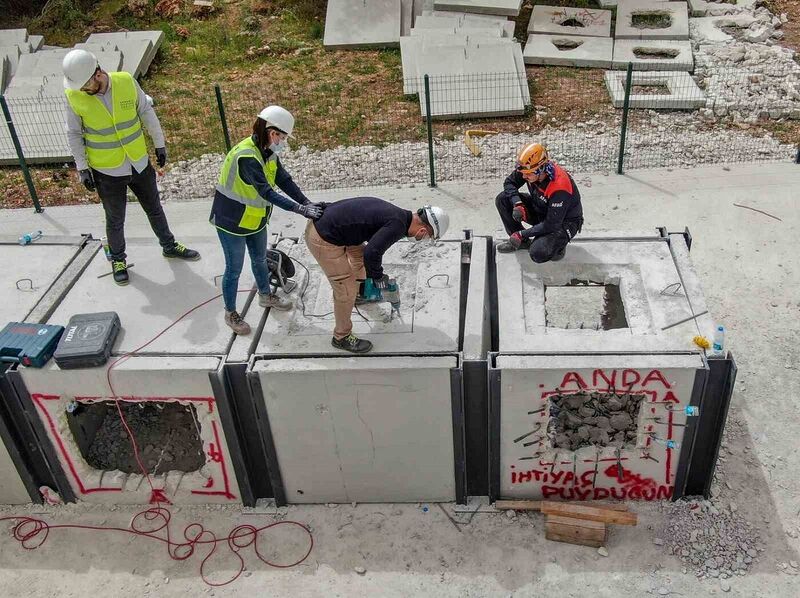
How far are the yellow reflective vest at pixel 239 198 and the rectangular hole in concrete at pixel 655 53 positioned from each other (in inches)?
407

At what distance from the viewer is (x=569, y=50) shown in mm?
14898

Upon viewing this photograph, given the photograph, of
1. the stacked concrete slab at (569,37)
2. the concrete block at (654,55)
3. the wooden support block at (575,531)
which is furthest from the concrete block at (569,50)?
the wooden support block at (575,531)

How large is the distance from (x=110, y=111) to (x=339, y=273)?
247 centimetres

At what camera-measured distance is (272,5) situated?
17.5 m

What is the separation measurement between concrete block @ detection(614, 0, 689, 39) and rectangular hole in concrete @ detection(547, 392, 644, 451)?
10.5m

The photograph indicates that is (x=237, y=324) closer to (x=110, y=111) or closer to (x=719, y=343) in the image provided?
(x=110, y=111)

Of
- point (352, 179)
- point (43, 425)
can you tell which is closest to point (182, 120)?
point (352, 179)

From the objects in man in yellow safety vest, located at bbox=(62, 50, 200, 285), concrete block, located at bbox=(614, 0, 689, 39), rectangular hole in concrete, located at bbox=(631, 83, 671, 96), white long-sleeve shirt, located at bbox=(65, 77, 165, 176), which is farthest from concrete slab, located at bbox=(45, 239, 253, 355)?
concrete block, located at bbox=(614, 0, 689, 39)

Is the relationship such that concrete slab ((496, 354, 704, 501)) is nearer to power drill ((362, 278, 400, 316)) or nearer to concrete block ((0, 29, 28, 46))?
power drill ((362, 278, 400, 316))

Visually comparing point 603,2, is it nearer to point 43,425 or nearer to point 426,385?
point 426,385

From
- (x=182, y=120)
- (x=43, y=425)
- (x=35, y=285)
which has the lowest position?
(x=182, y=120)

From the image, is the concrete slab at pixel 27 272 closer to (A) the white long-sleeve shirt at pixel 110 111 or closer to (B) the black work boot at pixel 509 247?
(A) the white long-sleeve shirt at pixel 110 111

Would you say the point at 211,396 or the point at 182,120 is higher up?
the point at 211,396

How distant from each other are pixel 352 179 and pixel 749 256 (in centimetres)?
528
